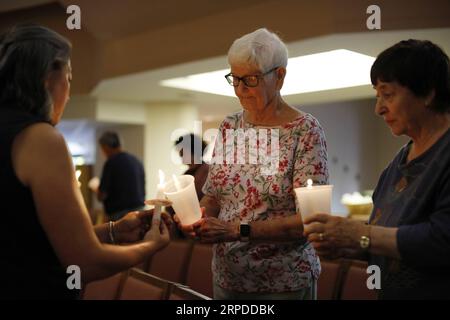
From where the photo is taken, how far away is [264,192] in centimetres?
155

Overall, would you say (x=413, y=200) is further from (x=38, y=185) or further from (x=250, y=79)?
(x=38, y=185)

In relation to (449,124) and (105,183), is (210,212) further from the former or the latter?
(105,183)

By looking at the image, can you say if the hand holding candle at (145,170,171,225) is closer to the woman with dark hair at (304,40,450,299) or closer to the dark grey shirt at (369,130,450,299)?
the woman with dark hair at (304,40,450,299)

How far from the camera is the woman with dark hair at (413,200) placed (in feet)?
3.74

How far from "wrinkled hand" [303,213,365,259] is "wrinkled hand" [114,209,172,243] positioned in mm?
499

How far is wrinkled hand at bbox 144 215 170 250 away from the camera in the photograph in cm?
138

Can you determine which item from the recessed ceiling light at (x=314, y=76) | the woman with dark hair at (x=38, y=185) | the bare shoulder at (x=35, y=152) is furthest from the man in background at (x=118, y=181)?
the bare shoulder at (x=35, y=152)

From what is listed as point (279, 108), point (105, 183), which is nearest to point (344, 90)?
point (105, 183)

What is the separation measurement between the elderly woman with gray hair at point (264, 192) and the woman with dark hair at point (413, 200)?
273 millimetres

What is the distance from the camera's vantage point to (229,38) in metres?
4.74

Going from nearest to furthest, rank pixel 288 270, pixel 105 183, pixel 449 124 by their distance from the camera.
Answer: pixel 449 124 → pixel 288 270 → pixel 105 183

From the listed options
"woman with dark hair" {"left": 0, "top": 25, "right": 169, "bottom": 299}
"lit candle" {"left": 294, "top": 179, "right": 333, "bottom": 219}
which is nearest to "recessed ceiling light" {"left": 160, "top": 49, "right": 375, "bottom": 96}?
"lit candle" {"left": 294, "top": 179, "right": 333, "bottom": 219}

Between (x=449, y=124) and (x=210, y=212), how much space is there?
80 centimetres

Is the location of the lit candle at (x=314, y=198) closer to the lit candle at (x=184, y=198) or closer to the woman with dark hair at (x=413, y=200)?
the woman with dark hair at (x=413, y=200)
